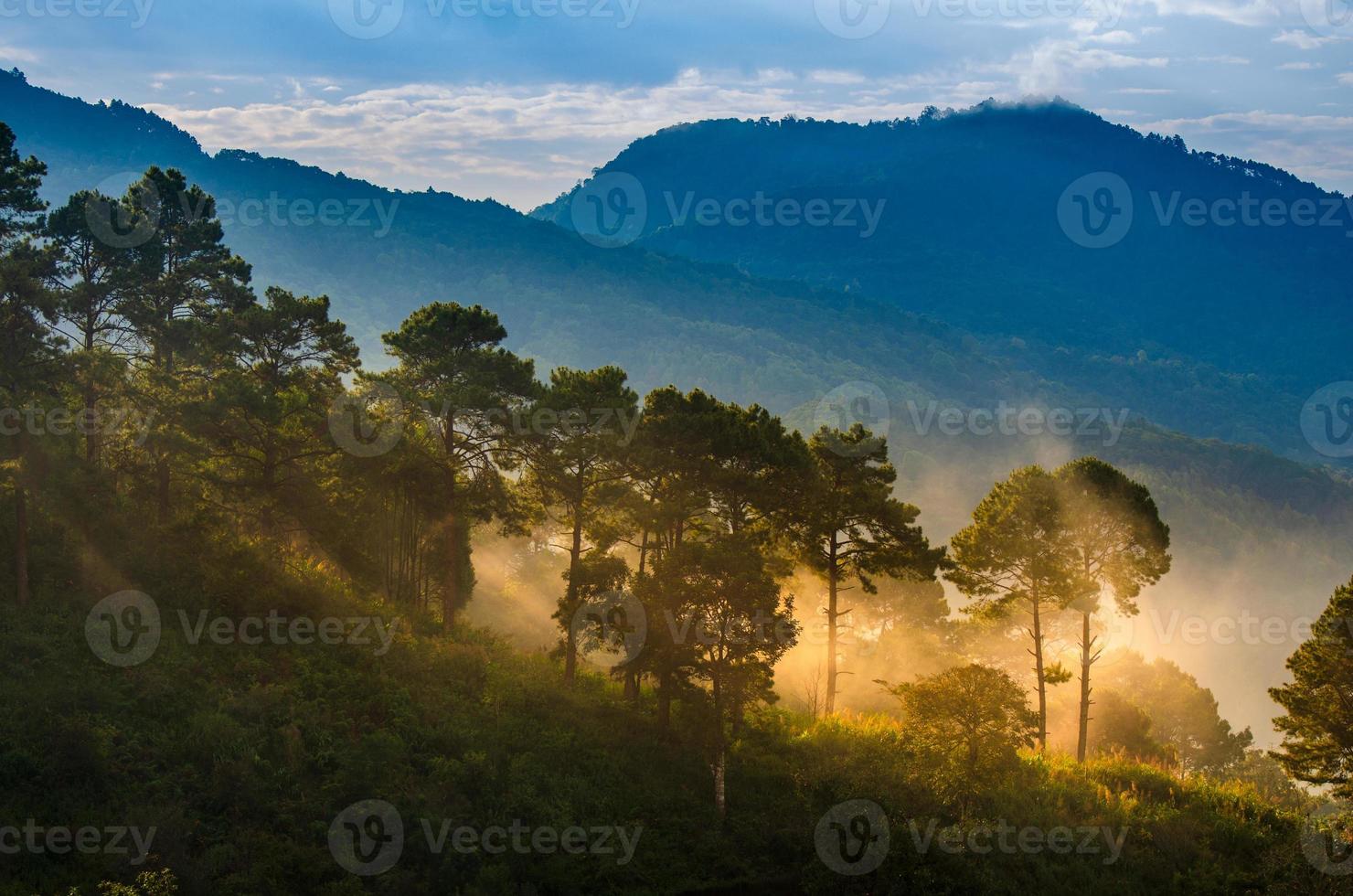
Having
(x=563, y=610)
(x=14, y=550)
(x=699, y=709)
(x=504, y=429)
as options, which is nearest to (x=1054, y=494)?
(x=699, y=709)

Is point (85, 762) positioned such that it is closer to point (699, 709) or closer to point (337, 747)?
point (337, 747)

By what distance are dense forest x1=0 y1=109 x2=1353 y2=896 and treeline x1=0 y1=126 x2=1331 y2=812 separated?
15 centimetres

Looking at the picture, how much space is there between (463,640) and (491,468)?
640cm

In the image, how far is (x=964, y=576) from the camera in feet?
120

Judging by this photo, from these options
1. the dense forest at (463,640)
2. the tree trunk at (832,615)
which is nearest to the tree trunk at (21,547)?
the dense forest at (463,640)

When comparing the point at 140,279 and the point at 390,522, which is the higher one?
the point at 140,279

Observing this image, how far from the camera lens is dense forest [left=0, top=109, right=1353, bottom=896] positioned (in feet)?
84.3

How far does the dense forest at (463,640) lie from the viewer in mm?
25688

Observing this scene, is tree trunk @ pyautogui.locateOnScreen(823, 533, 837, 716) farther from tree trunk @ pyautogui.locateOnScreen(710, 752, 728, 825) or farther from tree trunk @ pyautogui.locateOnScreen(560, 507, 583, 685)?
tree trunk @ pyautogui.locateOnScreen(560, 507, 583, 685)

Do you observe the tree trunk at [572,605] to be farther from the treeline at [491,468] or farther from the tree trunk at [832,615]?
the tree trunk at [832,615]

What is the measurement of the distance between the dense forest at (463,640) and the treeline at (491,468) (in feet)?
0.50

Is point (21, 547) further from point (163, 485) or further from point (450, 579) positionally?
point (450, 579)

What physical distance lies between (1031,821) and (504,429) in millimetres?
21649

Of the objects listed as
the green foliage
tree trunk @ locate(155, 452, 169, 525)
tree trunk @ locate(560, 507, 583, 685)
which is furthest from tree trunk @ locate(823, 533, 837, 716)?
tree trunk @ locate(155, 452, 169, 525)
